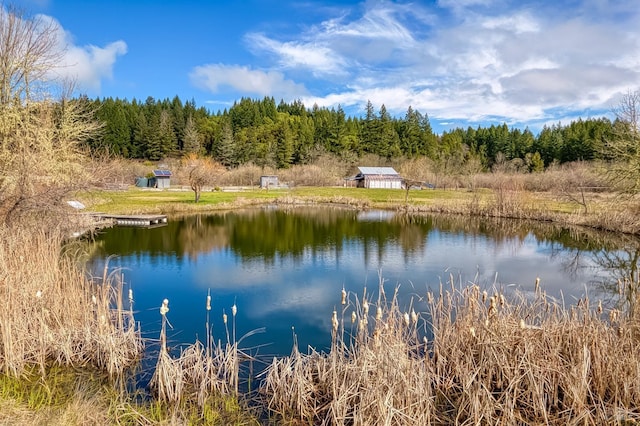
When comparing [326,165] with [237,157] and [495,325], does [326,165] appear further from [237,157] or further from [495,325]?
[495,325]

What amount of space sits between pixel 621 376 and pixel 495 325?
4.85 ft

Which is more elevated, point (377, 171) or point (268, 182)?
point (377, 171)

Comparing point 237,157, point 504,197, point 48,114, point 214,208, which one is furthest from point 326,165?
point 48,114

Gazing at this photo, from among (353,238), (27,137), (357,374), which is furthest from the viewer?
(353,238)

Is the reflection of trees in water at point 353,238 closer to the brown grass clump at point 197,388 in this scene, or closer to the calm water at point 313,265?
the calm water at point 313,265

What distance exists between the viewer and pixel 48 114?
14492 mm

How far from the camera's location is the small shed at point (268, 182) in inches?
2231

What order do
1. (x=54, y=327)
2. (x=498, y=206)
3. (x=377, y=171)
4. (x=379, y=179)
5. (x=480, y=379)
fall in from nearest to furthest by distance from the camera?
(x=480, y=379), (x=54, y=327), (x=498, y=206), (x=379, y=179), (x=377, y=171)

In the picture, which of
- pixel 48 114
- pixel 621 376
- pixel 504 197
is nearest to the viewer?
pixel 621 376

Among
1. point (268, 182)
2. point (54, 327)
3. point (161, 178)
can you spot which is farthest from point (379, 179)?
point (54, 327)

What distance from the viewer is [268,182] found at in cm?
5694

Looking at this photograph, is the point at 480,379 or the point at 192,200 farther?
the point at 192,200

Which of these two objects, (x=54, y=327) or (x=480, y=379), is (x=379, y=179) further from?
(x=480, y=379)

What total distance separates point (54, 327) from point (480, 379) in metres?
6.81
